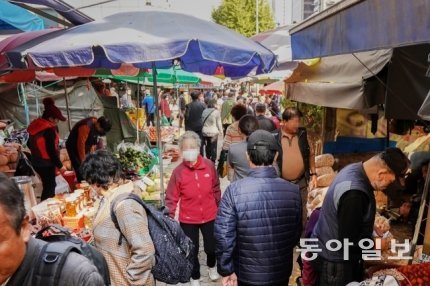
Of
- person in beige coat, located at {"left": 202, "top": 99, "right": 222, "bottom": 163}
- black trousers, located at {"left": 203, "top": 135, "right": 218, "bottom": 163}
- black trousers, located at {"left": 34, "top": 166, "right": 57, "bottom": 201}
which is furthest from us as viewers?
black trousers, located at {"left": 203, "top": 135, "right": 218, "bottom": 163}

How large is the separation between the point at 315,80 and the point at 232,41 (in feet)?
9.46

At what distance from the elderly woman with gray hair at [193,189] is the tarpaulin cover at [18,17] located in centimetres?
324

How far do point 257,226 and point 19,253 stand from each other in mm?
1934

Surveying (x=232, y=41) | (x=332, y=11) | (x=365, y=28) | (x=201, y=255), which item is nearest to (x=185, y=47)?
(x=232, y=41)

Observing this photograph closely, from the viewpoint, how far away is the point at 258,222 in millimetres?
3021

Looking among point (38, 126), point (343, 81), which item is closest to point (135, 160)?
point (38, 126)

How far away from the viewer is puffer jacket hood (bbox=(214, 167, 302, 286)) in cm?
301

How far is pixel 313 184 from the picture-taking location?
5797 mm

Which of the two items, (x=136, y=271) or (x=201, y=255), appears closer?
(x=136, y=271)

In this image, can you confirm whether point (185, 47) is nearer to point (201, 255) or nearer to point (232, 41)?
point (232, 41)

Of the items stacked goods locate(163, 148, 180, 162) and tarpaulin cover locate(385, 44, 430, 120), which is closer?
tarpaulin cover locate(385, 44, 430, 120)

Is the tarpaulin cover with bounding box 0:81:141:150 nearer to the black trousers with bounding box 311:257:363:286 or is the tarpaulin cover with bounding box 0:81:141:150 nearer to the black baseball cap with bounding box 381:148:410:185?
the black trousers with bounding box 311:257:363:286

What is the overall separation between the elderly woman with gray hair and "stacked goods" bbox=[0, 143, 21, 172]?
114 inches

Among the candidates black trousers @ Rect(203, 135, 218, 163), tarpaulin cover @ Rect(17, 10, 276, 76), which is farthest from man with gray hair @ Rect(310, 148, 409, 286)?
black trousers @ Rect(203, 135, 218, 163)
